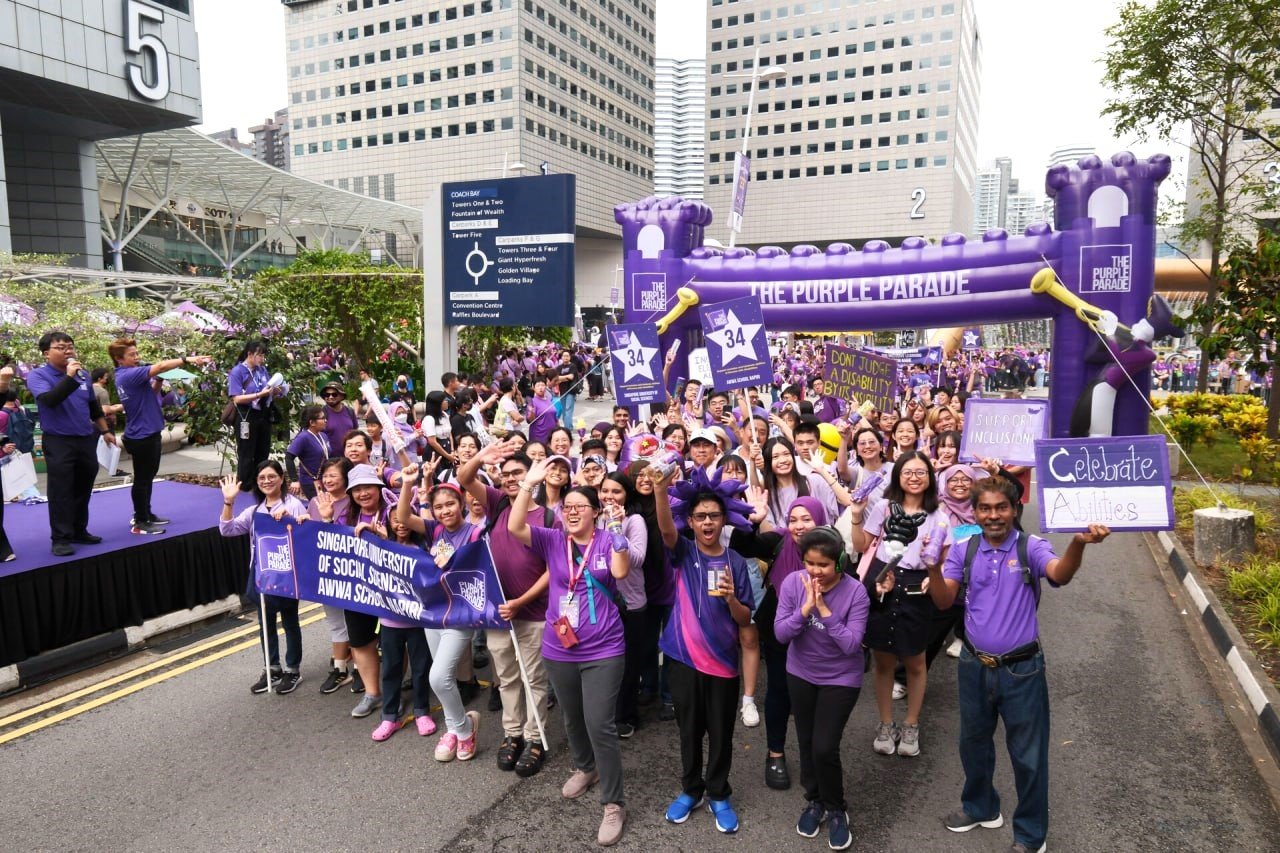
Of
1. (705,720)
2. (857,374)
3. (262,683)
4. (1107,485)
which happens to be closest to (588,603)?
(705,720)

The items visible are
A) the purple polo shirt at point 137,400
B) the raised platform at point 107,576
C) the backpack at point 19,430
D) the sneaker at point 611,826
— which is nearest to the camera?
the sneaker at point 611,826

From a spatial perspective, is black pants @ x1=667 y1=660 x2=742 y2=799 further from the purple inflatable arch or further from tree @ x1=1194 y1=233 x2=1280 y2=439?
the purple inflatable arch

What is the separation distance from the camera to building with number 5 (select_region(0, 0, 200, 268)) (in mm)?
29297

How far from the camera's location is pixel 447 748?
4836mm

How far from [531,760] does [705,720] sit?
1168mm

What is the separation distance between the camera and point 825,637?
152 inches

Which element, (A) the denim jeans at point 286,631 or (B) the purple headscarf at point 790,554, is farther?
(A) the denim jeans at point 286,631

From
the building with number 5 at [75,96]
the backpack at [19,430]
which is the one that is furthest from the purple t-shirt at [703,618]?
the building with number 5 at [75,96]

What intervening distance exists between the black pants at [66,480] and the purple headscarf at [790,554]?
5654mm

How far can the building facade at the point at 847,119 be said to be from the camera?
2800 inches

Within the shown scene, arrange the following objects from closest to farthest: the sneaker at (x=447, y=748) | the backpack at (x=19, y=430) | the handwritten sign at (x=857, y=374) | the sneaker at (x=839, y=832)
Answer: the sneaker at (x=839, y=832) → the sneaker at (x=447, y=748) → the handwritten sign at (x=857, y=374) → the backpack at (x=19, y=430)

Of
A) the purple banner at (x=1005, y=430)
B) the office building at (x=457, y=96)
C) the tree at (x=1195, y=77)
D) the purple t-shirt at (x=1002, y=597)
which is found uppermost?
the office building at (x=457, y=96)

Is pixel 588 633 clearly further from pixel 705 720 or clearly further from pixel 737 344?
pixel 737 344

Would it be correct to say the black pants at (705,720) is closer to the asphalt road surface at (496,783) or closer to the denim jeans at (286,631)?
the asphalt road surface at (496,783)
